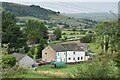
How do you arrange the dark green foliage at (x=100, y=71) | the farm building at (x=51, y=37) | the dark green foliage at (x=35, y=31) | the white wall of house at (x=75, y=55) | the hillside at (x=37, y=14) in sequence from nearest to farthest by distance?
the dark green foliage at (x=100, y=71) → the white wall of house at (x=75, y=55) → the dark green foliage at (x=35, y=31) → the farm building at (x=51, y=37) → the hillside at (x=37, y=14)

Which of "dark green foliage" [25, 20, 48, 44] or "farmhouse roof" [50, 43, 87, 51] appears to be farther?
"dark green foliage" [25, 20, 48, 44]

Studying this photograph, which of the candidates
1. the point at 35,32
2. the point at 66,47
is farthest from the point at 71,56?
the point at 35,32

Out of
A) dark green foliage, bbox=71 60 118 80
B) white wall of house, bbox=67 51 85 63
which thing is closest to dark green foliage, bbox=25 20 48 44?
white wall of house, bbox=67 51 85 63

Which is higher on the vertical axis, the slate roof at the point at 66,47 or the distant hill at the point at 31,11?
the distant hill at the point at 31,11

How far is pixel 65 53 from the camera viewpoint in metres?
28.5

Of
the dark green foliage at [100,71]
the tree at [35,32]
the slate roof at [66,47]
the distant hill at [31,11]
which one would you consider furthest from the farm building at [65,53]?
the dark green foliage at [100,71]

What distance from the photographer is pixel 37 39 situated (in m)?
34.4

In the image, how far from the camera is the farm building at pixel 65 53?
27625mm

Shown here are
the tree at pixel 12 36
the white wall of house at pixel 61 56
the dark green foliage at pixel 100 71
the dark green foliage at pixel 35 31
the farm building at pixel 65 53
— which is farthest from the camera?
the dark green foliage at pixel 35 31

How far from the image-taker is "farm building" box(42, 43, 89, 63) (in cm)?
2762

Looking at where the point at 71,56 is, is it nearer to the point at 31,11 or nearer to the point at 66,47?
the point at 66,47

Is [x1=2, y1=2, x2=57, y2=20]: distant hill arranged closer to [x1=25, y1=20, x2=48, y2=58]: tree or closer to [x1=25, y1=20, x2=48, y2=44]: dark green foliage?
[x1=25, y1=20, x2=48, y2=44]: dark green foliage

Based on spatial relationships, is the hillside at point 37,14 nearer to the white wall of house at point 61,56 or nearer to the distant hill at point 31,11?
the distant hill at point 31,11

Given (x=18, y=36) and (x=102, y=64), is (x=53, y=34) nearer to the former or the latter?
(x=18, y=36)
